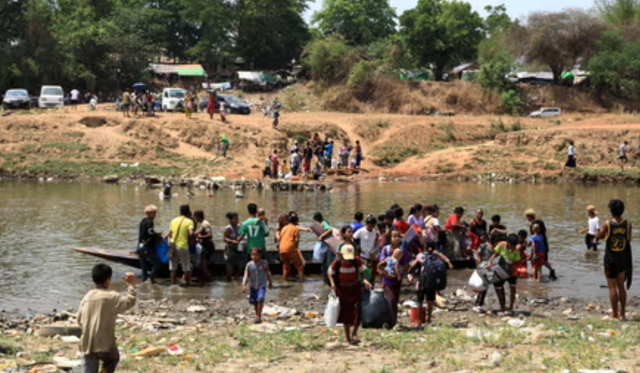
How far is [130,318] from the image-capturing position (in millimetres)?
13203

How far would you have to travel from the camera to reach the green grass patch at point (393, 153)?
4391cm

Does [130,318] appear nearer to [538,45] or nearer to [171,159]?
[171,159]

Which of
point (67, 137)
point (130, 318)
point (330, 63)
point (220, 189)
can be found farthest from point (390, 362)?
point (330, 63)

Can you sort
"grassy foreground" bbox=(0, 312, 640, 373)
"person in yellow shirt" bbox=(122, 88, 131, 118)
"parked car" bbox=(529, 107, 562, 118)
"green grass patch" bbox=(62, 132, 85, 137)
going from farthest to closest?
"parked car" bbox=(529, 107, 562, 118), "person in yellow shirt" bbox=(122, 88, 131, 118), "green grass patch" bbox=(62, 132, 85, 137), "grassy foreground" bbox=(0, 312, 640, 373)

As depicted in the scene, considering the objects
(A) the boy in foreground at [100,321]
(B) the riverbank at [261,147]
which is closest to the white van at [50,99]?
(B) the riverbank at [261,147]

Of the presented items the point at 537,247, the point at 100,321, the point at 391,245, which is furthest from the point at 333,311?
the point at 537,247

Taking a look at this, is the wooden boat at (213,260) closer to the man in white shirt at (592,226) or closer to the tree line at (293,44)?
the man in white shirt at (592,226)

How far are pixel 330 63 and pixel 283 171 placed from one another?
975 inches

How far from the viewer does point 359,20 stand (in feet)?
254

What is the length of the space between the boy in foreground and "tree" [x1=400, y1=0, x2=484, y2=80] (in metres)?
57.3

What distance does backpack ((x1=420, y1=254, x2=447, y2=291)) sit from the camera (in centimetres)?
1205

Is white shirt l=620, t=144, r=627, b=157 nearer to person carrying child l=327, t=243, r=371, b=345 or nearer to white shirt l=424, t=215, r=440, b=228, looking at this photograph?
white shirt l=424, t=215, r=440, b=228

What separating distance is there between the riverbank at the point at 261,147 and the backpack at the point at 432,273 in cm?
2685

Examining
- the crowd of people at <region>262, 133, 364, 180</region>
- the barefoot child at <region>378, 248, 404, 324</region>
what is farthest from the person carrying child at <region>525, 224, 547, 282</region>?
the crowd of people at <region>262, 133, 364, 180</region>
